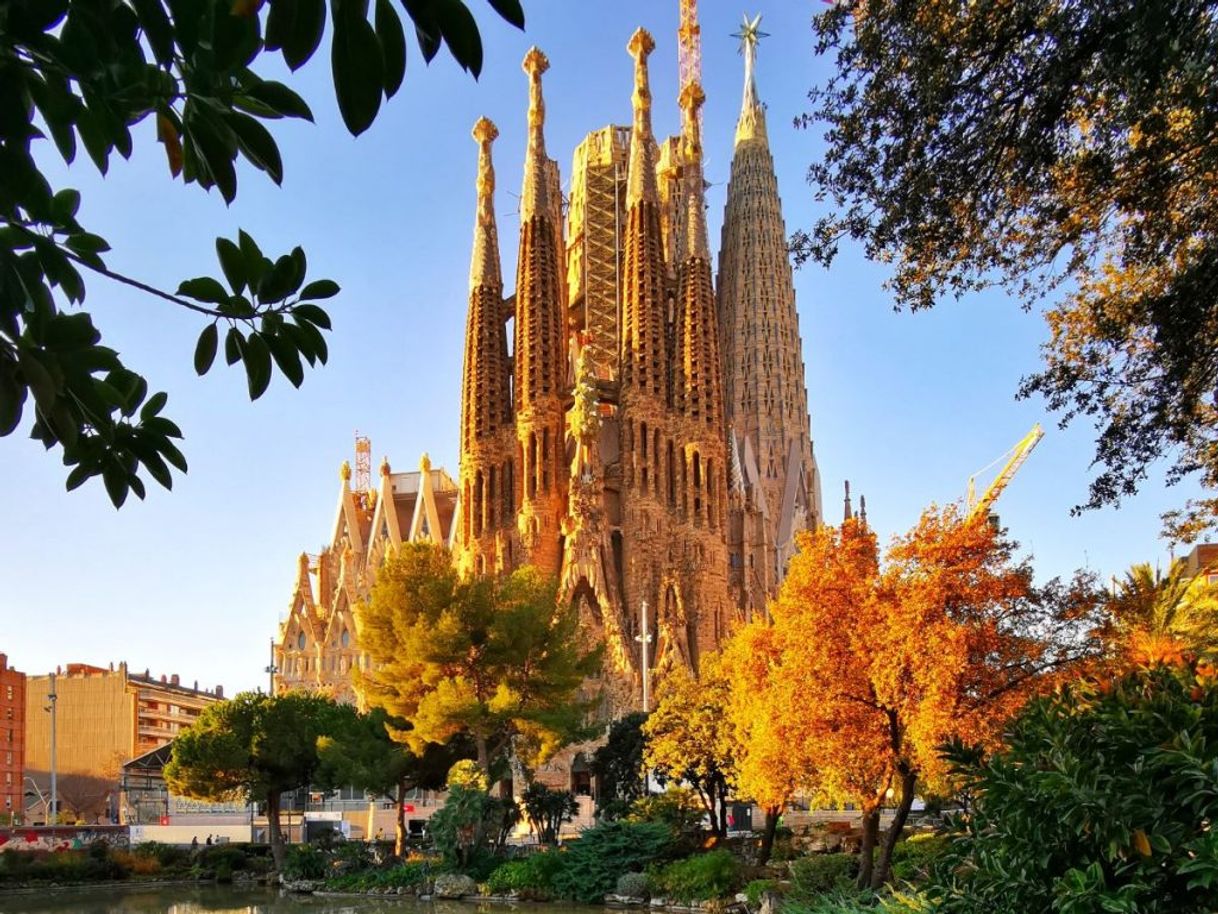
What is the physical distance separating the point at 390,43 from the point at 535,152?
207ft

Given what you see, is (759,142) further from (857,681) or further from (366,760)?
(857,681)

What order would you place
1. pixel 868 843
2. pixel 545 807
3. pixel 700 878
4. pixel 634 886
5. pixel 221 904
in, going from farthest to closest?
pixel 545 807
pixel 221 904
pixel 634 886
pixel 700 878
pixel 868 843

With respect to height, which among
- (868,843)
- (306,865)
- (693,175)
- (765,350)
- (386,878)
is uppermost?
(693,175)

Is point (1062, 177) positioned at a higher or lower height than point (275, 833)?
higher

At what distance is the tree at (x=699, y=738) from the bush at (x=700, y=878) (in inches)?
148

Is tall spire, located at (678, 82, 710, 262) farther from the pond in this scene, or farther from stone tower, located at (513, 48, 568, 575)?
the pond

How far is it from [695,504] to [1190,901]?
52.3 metres

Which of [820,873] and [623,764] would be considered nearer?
[820,873]

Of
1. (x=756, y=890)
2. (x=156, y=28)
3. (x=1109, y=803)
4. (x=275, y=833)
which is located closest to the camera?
(x=156, y=28)

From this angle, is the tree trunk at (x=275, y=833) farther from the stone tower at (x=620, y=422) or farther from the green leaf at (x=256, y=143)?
the green leaf at (x=256, y=143)

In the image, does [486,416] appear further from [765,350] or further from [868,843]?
[868,843]

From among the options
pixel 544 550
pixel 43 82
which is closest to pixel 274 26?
pixel 43 82

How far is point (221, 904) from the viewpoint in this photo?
1150 inches

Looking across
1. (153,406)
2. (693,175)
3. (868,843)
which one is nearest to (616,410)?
(693,175)
